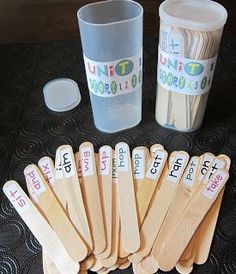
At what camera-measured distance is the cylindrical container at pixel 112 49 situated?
1.63ft

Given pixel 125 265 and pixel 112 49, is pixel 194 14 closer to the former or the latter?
pixel 112 49

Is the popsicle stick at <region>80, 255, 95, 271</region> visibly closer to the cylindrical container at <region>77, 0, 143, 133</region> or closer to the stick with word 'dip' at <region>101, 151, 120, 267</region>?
the stick with word 'dip' at <region>101, 151, 120, 267</region>

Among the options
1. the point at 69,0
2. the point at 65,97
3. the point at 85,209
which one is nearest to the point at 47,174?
the point at 85,209

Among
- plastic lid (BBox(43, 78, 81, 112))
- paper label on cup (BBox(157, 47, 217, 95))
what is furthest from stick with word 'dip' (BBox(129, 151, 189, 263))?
plastic lid (BBox(43, 78, 81, 112))

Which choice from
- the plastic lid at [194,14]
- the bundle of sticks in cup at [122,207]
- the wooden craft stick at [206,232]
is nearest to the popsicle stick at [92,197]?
the bundle of sticks in cup at [122,207]

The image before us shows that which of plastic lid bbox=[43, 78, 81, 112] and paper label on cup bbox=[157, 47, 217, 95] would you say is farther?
plastic lid bbox=[43, 78, 81, 112]

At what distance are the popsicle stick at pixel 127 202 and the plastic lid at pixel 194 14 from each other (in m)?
0.21

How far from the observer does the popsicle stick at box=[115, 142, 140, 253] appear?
0.45 m

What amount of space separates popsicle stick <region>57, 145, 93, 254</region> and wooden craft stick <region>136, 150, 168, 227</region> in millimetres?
75

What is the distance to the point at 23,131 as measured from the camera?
63cm

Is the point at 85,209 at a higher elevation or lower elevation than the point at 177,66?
lower

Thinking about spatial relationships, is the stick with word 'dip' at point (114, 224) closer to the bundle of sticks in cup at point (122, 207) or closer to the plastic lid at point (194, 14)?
the bundle of sticks in cup at point (122, 207)

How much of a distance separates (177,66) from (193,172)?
160mm

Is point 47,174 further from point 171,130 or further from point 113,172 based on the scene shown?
point 171,130
